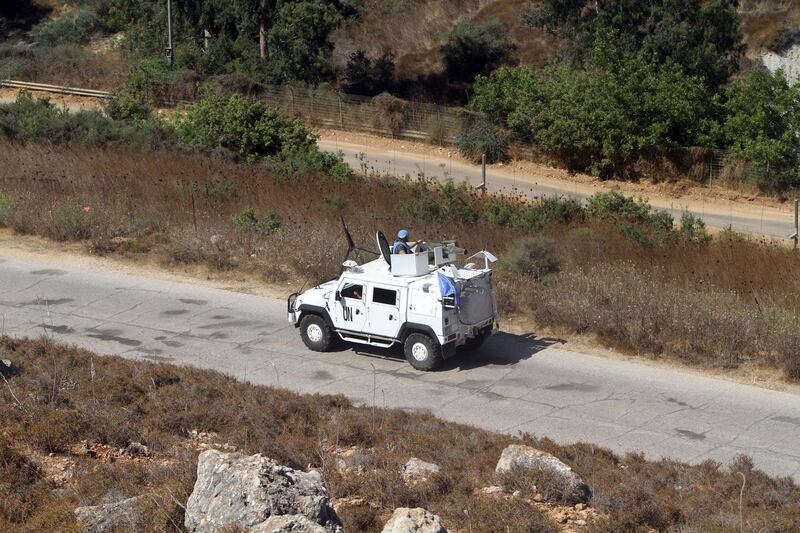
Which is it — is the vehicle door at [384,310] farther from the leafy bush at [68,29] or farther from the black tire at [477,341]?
the leafy bush at [68,29]

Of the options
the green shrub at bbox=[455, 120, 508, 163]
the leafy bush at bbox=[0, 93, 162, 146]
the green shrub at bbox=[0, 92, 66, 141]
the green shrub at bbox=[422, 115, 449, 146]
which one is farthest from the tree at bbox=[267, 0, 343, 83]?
the green shrub at bbox=[0, 92, 66, 141]

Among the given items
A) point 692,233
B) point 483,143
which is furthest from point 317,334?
point 483,143

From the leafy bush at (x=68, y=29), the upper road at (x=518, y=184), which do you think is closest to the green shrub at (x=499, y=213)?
the upper road at (x=518, y=184)

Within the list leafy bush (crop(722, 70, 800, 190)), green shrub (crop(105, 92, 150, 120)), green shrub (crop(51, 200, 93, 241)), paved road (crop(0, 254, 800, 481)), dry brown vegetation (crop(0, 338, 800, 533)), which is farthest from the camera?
green shrub (crop(105, 92, 150, 120))

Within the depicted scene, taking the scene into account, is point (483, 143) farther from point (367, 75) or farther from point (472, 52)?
point (472, 52)

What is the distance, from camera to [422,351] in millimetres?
17250

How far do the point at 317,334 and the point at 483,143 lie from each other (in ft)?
80.5

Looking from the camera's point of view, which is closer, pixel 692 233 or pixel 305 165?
pixel 692 233

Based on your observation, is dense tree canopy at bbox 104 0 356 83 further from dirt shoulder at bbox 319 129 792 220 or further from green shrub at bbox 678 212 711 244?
green shrub at bbox 678 212 711 244

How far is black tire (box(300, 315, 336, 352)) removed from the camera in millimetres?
18281

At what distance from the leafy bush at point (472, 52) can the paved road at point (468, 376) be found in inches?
1580

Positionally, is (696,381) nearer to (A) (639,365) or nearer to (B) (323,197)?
(A) (639,365)

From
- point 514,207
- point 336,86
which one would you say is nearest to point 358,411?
point 514,207

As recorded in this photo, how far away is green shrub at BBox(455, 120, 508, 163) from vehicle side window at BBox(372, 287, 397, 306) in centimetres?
2474
